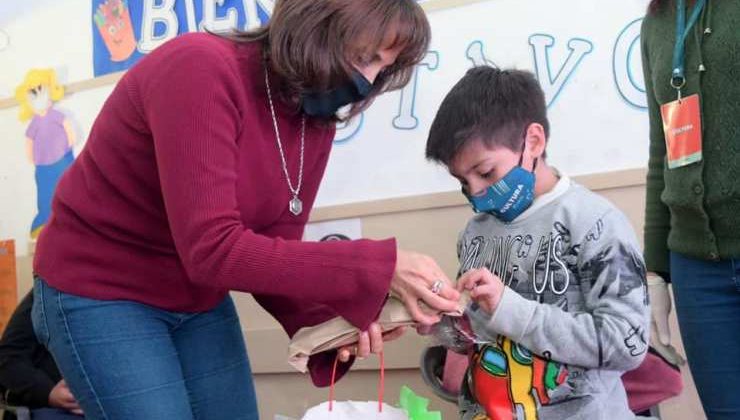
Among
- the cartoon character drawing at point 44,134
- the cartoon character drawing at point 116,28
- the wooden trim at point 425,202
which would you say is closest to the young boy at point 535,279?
the wooden trim at point 425,202

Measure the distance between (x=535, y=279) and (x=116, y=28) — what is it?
5.27 feet

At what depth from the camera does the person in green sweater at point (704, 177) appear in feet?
3.60

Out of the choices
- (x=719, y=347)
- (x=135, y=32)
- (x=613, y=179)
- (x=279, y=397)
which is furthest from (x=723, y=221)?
(x=135, y=32)

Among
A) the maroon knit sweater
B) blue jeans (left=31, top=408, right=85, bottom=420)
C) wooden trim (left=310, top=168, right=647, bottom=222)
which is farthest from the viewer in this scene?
blue jeans (left=31, top=408, right=85, bottom=420)

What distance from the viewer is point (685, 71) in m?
1.16

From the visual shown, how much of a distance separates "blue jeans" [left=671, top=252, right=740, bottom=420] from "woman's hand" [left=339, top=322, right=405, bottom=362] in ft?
1.64

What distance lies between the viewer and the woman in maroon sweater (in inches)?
34.6

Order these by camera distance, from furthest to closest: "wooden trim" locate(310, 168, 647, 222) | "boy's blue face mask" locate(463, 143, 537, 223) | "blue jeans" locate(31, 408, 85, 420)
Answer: "blue jeans" locate(31, 408, 85, 420), "wooden trim" locate(310, 168, 647, 222), "boy's blue face mask" locate(463, 143, 537, 223)

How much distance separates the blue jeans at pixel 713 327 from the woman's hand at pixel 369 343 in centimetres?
50

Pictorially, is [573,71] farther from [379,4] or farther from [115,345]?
[115,345]

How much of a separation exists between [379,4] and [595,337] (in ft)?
1.93

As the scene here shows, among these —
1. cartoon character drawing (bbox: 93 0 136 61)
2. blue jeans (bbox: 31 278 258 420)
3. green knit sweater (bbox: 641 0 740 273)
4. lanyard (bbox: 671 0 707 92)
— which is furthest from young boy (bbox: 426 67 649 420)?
cartoon character drawing (bbox: 93 0 136 61)

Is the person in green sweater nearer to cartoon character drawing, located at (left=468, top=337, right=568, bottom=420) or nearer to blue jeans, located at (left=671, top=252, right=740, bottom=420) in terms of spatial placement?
blue jeans, located at (left=671, top=252, right=740, bottom=420)

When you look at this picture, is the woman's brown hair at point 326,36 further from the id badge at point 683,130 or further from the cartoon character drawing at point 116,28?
the cartoon character drawing at point 116,28
